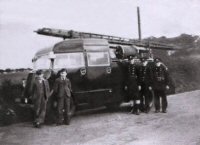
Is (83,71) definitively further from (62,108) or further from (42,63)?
(62,108)

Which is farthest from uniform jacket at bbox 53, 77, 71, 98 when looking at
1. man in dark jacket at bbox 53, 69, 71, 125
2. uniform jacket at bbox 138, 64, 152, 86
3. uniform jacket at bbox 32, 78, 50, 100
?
uniform jacket at bbox 138, 64, 152, 86

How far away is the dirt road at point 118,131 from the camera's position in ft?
25.7

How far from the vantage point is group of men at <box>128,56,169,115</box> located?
11938mm

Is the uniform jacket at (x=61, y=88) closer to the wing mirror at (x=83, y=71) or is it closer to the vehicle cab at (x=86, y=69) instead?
the vehicle cab at (x=86, y=69)

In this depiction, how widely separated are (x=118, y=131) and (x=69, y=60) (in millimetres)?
3412

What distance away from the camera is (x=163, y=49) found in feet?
119

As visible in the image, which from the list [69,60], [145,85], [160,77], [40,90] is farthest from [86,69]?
[160,77]

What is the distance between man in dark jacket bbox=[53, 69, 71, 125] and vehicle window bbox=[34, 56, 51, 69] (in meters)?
0.93

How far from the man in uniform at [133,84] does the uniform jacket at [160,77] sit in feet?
2.13

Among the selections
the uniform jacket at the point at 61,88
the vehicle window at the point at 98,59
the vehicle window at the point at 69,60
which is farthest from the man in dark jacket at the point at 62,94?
the vehicle window at the point at 98,59

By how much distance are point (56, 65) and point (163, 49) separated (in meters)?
26.4

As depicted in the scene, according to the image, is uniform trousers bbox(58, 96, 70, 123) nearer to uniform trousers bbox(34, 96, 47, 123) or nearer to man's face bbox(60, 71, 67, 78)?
uniform trousers bbox(34, 96, 47, 123)

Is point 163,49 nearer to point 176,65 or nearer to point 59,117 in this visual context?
point 176,65

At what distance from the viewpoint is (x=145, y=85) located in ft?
40.5
